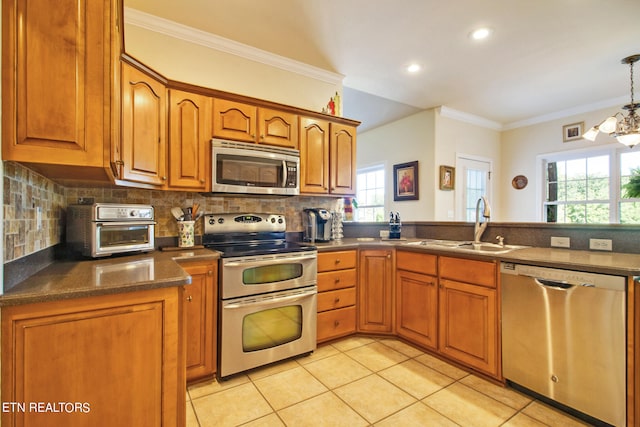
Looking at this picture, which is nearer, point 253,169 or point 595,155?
point 253,169

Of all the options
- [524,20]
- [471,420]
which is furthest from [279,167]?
[524,20]

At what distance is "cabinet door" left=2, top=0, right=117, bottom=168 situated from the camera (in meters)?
1.00

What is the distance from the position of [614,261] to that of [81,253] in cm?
299

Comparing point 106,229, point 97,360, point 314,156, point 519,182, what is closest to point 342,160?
point 314,156

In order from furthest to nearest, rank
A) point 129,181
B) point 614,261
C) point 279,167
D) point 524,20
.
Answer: point 279,167
point 524,20
point 129,181
point 614,261

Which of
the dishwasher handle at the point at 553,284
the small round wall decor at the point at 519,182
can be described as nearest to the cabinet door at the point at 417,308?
the dishwasher handle at the point at 553,284

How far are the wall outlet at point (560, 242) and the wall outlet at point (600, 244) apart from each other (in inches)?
4.8

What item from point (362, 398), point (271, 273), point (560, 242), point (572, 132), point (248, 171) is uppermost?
point (572, 132)

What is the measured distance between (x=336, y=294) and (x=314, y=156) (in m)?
1.29

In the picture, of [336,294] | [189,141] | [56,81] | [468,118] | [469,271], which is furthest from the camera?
[468,118]

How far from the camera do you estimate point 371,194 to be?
5.43 m

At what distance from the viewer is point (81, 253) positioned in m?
1.64

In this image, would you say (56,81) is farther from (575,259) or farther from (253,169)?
(575,259)

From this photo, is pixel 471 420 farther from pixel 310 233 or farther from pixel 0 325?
pixel 0 325
